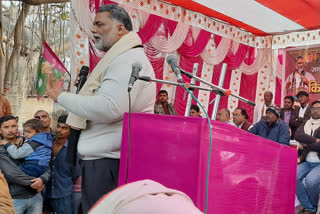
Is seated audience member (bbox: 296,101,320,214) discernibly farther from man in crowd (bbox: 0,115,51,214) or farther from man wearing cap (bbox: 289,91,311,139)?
man in crowd (bbox: 0,115,51,214)

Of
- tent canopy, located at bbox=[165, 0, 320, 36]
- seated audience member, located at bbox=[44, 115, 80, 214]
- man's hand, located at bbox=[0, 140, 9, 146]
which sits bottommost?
seated audience member, located at bbox=[44, 115, 80, 214]

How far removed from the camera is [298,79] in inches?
376

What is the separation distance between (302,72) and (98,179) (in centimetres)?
832

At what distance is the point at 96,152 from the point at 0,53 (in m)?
6.67

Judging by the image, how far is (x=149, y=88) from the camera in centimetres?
219

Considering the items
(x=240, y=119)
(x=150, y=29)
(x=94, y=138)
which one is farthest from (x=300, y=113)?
(x=94, y=138)

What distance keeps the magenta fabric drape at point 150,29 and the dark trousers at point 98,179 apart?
546 centimetres

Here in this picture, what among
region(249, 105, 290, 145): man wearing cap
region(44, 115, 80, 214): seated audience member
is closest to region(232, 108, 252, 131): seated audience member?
region(249, 105, 290, 145): man wearing cap

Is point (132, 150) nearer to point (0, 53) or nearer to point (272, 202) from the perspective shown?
point (272, 202)

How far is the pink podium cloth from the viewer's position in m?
1.68

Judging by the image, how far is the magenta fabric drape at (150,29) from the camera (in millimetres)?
7457

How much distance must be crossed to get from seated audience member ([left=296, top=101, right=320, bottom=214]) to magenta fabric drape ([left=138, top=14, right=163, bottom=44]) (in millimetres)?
3378

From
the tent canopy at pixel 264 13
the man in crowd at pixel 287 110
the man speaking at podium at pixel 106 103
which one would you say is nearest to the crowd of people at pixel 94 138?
the man speaking at podium at pixel 106 103

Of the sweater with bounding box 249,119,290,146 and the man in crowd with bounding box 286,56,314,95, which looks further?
the man in crowd with bounding box 286,56,314,95
